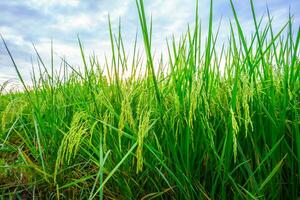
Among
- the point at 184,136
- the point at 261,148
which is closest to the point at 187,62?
the point at 184,136

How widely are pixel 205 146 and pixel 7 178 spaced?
4.05 ft

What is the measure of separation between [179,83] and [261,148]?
17.0 inches

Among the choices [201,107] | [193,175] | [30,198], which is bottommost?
[30,198]

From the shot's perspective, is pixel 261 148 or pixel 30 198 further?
pixel 30 198

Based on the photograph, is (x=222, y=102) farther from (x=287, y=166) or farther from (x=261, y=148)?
(x=287, y=166)

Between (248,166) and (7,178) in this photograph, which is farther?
(7,178)

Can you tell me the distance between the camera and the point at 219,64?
1.73 meters

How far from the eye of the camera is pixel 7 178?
6.01ft

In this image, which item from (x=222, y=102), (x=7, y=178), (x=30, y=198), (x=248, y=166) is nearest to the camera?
A: (x=248, y=166)

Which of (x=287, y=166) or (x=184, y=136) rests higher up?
(x=184, y=136)

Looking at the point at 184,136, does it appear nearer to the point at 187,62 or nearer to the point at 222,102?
the point at 222,102

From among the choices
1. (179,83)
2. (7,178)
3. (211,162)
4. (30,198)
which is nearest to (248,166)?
(211,162)

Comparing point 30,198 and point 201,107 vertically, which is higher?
point 201,107

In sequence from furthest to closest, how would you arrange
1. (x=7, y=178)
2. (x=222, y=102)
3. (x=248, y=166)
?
(x=7, y=178)
(x=222, y=102)
(x=248, y=166)
